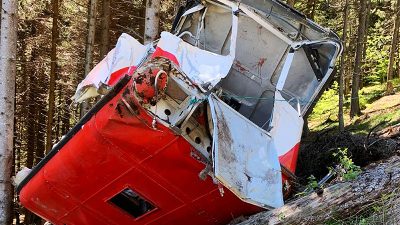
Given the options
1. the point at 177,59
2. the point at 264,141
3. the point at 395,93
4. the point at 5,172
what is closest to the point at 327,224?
the point at 264,141

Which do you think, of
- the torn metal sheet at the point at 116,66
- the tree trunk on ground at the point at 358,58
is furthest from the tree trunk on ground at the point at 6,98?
the tree trunk on ground at the point at 358,58

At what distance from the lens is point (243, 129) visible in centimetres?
537

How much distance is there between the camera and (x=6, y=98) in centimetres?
885

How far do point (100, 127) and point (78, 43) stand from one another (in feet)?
46.2

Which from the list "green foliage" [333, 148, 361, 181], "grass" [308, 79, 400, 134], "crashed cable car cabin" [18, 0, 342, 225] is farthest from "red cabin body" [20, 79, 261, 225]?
"grass" [308, 79, 400, 134]

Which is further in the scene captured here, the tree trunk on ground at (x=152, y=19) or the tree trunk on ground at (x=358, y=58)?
the tree trunk on ground at (x=358, y=58)

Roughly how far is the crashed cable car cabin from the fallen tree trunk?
551 mm

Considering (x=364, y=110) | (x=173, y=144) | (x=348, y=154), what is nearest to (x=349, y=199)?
(x=173, y=144)

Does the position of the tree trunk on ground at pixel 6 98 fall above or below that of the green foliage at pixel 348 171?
below

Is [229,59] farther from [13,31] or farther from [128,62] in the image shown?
[13,31]

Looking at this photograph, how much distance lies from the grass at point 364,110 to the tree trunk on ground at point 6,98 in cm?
1096

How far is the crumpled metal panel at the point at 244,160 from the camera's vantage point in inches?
189

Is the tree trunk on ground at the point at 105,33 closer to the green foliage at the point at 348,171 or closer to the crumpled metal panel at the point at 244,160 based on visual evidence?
the crumpled metal panel at the point at 244,160

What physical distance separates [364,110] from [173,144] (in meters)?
17.9
